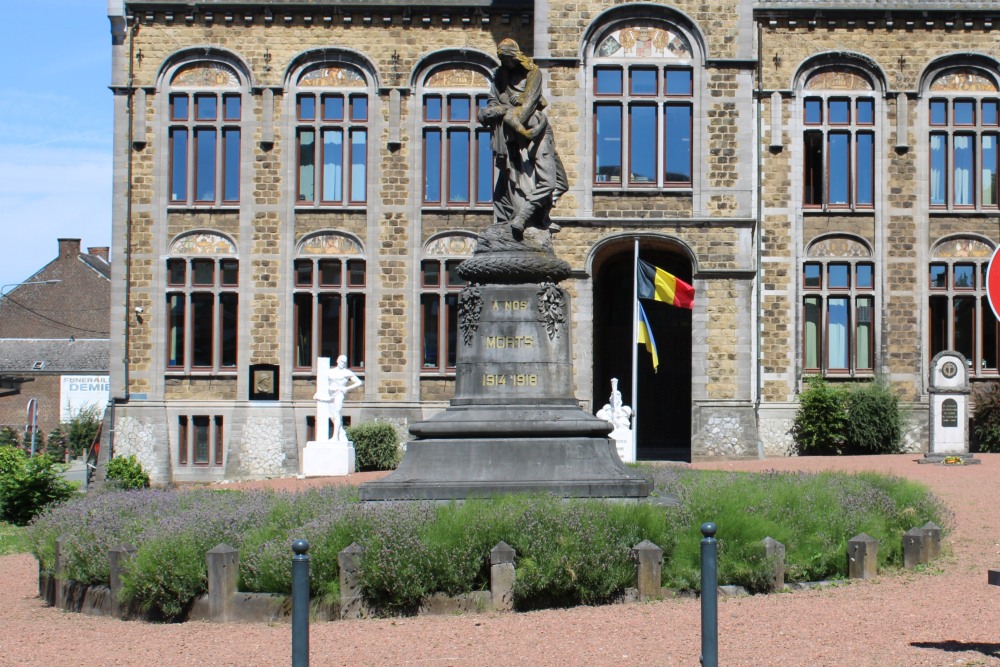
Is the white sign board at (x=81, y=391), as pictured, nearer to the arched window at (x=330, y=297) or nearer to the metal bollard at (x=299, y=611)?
the arched window at (x=330, y=297)

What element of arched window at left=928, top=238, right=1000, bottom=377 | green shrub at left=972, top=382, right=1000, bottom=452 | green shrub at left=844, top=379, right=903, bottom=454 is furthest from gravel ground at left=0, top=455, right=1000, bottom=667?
arched window at left=928, top=238, right=1000, bottom=377

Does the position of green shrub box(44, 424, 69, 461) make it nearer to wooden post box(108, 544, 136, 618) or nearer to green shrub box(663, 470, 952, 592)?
wooden post box(108, 544, 136, 618)

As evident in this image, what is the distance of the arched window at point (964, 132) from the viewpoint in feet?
108

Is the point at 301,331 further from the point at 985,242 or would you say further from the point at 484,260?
the point at 484,260

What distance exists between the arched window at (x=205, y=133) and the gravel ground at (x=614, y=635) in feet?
69.0

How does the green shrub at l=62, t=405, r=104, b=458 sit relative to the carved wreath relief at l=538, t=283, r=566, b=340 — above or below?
below

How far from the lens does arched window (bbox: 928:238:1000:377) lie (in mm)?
32812

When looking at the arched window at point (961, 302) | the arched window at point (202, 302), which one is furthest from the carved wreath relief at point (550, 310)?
the arched window at point (961, 302)

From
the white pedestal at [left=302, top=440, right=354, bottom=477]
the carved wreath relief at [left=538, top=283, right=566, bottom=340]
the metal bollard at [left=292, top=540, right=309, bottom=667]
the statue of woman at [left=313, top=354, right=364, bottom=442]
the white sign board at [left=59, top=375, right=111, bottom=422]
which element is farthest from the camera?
the white sign board at [left=59, top=375, right=111, bottom=422]

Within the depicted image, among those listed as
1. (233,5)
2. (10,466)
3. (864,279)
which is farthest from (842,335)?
(10,466)

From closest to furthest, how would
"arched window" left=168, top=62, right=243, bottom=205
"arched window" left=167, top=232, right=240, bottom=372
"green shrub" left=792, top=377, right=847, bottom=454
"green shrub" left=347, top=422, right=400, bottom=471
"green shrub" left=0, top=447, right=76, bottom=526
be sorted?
"green shrub" left=0, top=447, right=76, bottom=526
"green shrub" left=347, top=422, right=400, bottom=471
"green shrub" left=792, top=377, right=847, bottom=454
"arched window" left=167, top=232, right=240, bottom=372
"arched window" left=168, top=62, right=243, bottom=205

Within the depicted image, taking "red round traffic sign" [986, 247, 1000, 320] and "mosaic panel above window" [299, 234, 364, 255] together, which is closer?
"red round traffic sign" [986, 247, 1000, 320]

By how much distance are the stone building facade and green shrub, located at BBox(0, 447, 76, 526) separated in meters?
10.7

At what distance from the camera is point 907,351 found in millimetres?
32656
